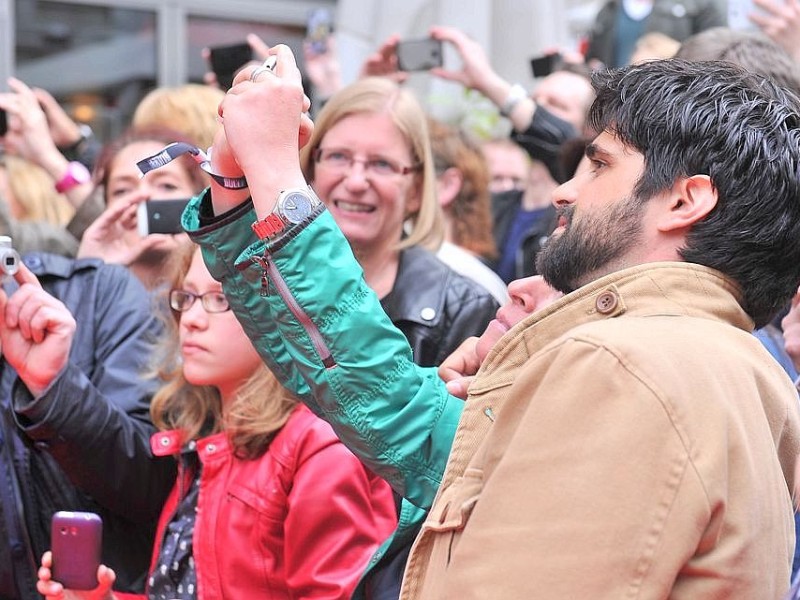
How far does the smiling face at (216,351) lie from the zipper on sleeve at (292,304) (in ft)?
2.89

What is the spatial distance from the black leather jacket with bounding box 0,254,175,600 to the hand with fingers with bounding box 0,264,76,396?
40mm

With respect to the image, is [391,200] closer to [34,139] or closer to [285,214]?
[285,214]

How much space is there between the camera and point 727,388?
1.44 metres

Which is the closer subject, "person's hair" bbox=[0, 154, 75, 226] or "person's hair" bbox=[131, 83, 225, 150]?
"person's hair" bbox=[131, 83, 225, 150]

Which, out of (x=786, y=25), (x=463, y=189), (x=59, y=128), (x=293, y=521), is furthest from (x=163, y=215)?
(x=786, y=25)

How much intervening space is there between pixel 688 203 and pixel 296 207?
0.55 meters

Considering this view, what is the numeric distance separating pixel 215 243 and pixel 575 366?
711mm

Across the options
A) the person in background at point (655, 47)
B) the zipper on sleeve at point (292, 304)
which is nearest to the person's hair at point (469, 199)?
the person in background at point (655, 47)

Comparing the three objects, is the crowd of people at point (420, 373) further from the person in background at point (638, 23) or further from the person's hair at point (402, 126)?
the person in background at point (638, 23)

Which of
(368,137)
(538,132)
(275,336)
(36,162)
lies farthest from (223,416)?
(36,162)

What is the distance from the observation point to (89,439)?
271cm

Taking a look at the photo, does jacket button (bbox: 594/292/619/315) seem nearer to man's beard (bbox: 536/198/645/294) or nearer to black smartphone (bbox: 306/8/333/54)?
man's beard (bbox: 536/198/645/294)

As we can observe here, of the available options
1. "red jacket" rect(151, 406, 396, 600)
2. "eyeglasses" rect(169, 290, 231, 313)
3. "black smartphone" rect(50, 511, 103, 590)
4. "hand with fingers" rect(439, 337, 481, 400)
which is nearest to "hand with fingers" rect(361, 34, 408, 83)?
"eyeglasses" rect(169, 290, 231, 313)

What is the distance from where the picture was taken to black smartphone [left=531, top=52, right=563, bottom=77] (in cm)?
475
